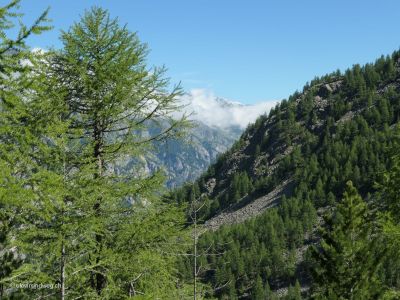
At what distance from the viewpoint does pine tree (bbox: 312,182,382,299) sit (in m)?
25.0

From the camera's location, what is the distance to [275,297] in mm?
115625

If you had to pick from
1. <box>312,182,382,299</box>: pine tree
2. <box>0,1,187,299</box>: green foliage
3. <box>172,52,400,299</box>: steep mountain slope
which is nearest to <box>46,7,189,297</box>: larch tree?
<box>0,1,187,299</box>: green foliage

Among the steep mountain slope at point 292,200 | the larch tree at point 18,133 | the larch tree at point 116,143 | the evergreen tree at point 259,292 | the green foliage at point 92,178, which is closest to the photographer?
the larch tree at point 18,133

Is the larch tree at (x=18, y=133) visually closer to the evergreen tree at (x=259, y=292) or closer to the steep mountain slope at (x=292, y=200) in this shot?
the steep mountain slope at (x=292, y=200)

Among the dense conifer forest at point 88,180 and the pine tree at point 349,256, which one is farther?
the pine tree at point 349,256

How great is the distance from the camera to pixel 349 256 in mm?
25922

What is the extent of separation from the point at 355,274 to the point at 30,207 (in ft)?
74.3

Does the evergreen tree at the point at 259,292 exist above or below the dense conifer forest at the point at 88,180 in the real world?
below

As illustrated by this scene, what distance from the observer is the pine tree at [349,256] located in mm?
25031

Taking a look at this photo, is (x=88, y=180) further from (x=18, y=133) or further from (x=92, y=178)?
A: (x=18, y=133)

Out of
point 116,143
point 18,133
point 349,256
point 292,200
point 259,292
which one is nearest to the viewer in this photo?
point 18,133

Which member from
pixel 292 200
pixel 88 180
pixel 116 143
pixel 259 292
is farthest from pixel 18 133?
pixel 292 200

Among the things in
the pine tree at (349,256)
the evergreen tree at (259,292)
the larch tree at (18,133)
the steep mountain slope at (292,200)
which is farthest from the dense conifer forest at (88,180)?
the evergreen tree at (259,292)

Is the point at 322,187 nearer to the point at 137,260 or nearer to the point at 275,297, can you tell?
the point at 275,297
